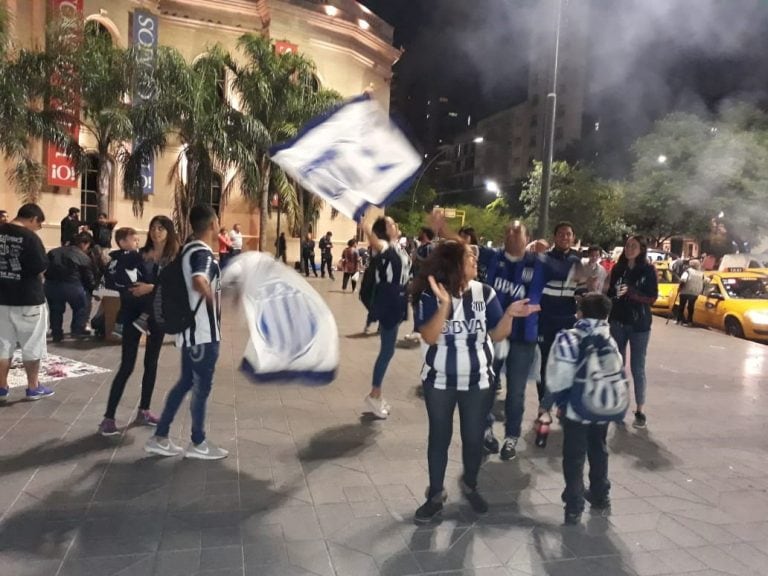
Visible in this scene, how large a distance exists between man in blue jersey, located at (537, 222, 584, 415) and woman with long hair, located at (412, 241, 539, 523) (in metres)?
1.51

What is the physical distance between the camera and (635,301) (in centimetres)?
584

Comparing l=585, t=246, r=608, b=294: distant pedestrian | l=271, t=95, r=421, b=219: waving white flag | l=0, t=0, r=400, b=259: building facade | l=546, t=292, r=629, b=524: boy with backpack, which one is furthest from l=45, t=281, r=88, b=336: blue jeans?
l=0, t=0, r=400, b=259: building facade

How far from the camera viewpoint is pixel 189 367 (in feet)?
14.7

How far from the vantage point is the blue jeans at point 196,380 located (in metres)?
4.42

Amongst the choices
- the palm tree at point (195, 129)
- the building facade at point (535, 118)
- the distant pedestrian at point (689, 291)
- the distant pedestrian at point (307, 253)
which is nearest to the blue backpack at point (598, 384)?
the distant pedestrian at point (689, 291)

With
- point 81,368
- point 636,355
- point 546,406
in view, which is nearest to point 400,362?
point 636,355

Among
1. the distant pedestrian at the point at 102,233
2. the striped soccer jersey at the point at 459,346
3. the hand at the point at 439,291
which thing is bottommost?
the striped soccer jersey at the point at 459,346

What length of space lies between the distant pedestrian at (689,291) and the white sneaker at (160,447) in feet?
41.3

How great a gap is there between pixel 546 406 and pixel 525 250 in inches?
55.9

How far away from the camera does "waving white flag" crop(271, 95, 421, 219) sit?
4.23 m

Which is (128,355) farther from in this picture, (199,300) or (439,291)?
(439,291)

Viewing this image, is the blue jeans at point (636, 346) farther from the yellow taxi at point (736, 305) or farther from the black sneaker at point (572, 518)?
the yellow taxi at point (736, 305)

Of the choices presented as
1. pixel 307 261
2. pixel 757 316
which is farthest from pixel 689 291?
pixel 307 261

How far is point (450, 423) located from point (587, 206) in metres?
33.2
